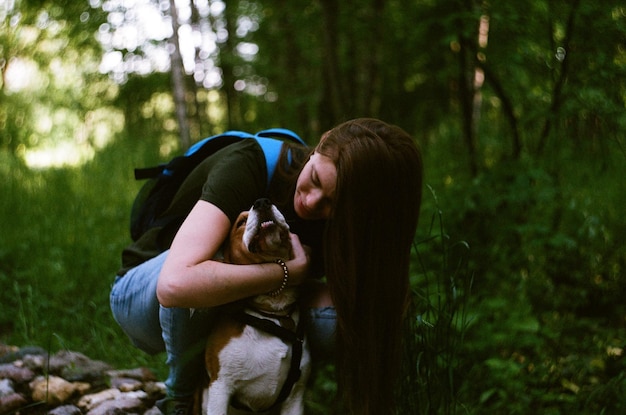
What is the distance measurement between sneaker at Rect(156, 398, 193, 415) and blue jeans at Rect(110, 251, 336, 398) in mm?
33

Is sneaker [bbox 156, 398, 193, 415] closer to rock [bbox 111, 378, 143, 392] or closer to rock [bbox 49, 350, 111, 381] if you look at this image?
rock [bbox 111, 378, 143, 392]

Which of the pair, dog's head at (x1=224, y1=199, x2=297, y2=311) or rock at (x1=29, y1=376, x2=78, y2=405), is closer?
dog's head at (x1=224, y1=199, x2=297, y2=311)

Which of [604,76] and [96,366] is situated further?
[604,76]

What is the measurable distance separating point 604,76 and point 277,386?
2215 mm

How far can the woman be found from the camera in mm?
1729

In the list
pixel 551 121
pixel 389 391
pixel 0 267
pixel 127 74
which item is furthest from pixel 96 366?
pixel 127 74

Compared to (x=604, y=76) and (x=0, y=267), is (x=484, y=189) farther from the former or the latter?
(x=0, y=267)

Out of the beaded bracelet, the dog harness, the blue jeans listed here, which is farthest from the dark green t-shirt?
the dog harness

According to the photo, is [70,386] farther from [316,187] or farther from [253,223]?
[316,187]

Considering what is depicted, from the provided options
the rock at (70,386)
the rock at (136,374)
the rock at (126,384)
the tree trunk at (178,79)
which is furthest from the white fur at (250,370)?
the tree trunk at (178,79)

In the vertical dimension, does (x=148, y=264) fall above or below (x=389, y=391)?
above

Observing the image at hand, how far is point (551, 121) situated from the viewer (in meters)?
3.24

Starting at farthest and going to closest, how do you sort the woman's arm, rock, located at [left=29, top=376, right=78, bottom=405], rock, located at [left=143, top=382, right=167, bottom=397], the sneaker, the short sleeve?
rock, located at [left=143, top=382, right=167, bottom=397] → rock, located at [left=29, top=376, right=78, bottom=405] → the sneaker → the short sleeve → the woman's arm

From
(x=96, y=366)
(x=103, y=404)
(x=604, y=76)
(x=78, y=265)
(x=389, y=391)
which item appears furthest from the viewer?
(x=78, y=265)
